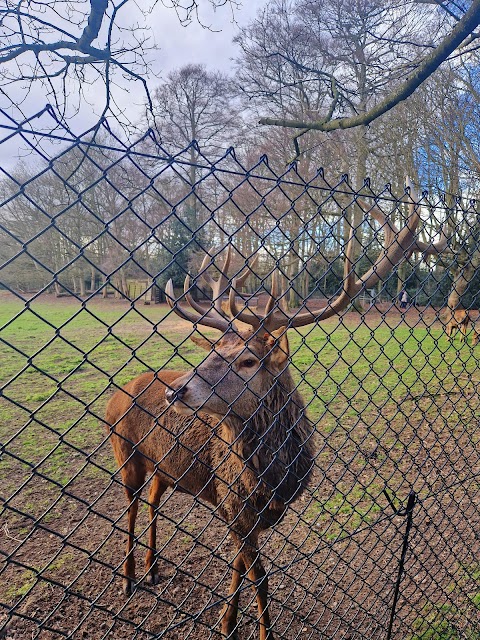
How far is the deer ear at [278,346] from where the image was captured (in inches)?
97.4

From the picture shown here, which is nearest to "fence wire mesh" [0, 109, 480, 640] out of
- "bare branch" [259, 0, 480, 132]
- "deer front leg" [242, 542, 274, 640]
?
"deer front leg" [242, 542, 274, 640]

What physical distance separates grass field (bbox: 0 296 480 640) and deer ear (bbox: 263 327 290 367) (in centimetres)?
16

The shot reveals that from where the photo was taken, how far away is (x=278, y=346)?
2.47 m

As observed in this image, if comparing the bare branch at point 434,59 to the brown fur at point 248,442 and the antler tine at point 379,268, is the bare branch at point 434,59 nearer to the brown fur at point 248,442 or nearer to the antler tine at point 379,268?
the antler tine at point 379,268

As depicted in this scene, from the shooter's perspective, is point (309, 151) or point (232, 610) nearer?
point (232, 610)

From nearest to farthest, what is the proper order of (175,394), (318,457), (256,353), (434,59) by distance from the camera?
(175,394)
(256,353)
(434,59)
(318,457)

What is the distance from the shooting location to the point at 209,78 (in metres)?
17.9

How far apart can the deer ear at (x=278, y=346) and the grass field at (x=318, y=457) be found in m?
0.16

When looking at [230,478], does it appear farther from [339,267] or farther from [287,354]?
[339,267]

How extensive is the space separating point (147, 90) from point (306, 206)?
479 inches

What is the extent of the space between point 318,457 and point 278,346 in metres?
3.12

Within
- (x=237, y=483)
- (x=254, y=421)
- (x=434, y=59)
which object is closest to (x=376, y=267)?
(x=254, y=421)

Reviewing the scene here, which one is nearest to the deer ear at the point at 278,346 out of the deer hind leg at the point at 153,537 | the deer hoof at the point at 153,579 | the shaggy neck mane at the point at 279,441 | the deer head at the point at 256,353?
the deer head at the point at 256,353

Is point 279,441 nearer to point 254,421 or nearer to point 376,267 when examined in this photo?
point 254,421
